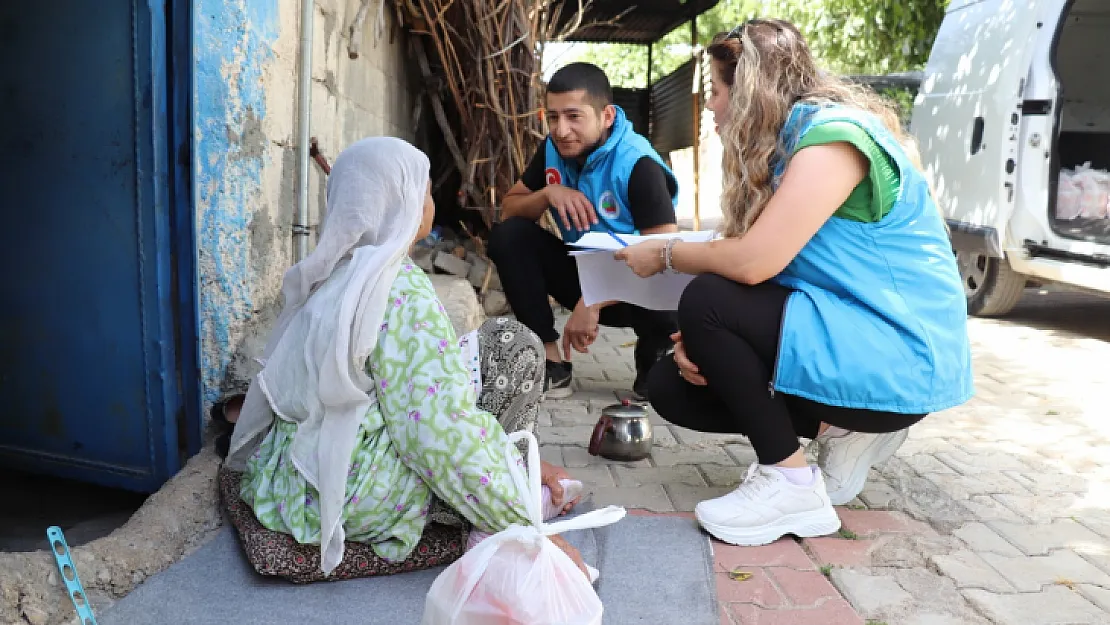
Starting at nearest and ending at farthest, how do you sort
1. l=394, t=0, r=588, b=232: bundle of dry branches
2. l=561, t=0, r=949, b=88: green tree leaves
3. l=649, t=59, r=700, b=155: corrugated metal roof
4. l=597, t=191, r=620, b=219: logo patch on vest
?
l=597, t=191, r=620, b=219: logo patch on vest
l=394, t=0, r=588, b=232: bundle of dry branches
l=649, t=59, r=700, b=155: corrugated metal roof
l=561, t=0, r=949, b=88: green tree leaves

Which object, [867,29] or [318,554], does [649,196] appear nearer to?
[318,554]

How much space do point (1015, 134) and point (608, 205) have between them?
2.95 meters

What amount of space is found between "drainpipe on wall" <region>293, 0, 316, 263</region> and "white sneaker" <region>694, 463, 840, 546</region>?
5.72 feet

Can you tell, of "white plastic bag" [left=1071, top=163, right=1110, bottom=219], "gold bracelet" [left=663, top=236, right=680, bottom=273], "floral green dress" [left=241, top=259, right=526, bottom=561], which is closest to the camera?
"floral green dress" [left=241, top=259, right=526, bottom=561]

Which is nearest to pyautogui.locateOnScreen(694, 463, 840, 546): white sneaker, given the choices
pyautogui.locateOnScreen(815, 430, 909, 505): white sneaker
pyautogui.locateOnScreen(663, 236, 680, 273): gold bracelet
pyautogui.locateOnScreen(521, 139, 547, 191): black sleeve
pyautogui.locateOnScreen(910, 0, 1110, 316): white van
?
pyautogui.locateOnScreen(815, 430, 909, 505): white sneaker

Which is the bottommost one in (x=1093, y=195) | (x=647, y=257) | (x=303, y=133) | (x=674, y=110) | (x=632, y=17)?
(x=647, y=257)

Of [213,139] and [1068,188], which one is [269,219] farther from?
[1068,188]

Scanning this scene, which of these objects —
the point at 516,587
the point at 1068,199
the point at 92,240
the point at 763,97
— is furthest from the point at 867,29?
the point at 516,587

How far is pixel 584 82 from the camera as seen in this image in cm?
354

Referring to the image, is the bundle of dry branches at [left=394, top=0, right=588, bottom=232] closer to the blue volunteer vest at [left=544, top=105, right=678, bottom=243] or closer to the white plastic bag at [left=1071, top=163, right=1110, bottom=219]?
the blue volunteer vest at [left=544, top=105, right=678, bottom=243]

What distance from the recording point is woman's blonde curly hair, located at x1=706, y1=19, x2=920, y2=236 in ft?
7.76

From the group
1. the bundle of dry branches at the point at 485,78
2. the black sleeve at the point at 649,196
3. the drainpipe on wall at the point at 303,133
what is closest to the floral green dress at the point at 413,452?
the drainpipe on wall at the point at 303,133

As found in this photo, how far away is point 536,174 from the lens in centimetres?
397

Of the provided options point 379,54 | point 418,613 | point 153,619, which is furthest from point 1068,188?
point 153,619
